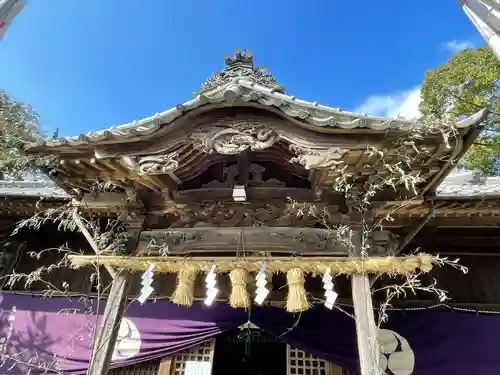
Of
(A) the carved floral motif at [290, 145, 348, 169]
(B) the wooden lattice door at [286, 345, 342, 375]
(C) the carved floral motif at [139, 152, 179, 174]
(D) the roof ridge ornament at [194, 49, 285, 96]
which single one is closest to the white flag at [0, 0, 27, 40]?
(D) the roof ridge ornament at [194, 49, 285, 96]

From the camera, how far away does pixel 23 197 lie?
20.7 feet

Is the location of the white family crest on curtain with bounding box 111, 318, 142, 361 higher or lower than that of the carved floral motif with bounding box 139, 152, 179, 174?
lower

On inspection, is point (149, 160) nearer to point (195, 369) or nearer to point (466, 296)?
A: point (195, 369)

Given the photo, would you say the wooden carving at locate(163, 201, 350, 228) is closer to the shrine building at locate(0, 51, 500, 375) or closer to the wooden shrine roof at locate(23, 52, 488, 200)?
the shrine building at locate(0, 51, 500, 375)

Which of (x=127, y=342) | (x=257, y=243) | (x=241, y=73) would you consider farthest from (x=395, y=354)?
(x=241, y=73)

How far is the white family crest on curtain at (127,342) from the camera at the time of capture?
5.91 metres

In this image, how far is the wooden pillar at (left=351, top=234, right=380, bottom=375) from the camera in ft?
12.6

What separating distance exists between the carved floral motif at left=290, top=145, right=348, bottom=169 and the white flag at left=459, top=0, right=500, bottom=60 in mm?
6541

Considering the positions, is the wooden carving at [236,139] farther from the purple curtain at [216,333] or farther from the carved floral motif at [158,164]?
the purple curtain at [216,333]

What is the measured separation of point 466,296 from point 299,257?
3.48 m

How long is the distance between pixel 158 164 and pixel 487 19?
29.4 ft

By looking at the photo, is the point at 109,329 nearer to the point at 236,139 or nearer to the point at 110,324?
the point at 110,324

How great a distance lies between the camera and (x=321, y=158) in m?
4.38

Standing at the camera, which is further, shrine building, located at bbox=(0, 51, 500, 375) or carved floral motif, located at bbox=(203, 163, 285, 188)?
carved floral motif, located at bbox=(203, 163, 285, 188)
